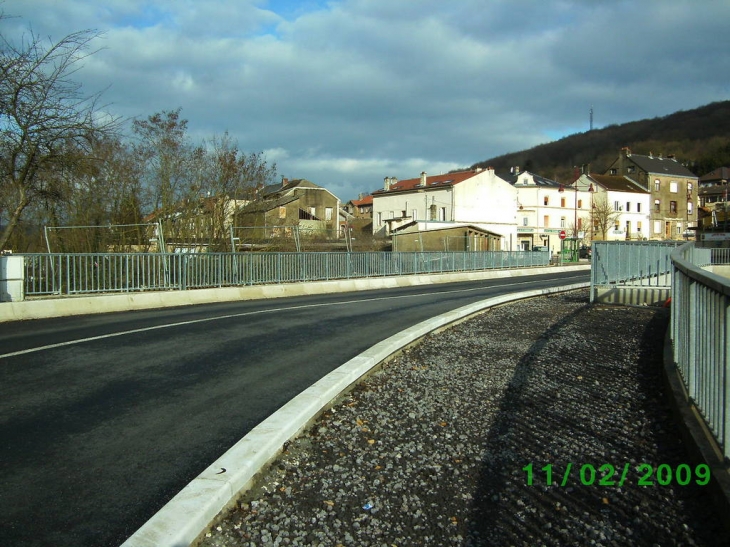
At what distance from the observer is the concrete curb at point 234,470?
3059 mm

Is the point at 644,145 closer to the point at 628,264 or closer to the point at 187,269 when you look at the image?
the point at 628,264

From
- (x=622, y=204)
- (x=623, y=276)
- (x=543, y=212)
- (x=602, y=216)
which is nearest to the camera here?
(x=623, y=276)

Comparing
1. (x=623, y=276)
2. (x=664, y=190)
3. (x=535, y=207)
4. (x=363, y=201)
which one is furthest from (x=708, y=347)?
(x=363, y=201)

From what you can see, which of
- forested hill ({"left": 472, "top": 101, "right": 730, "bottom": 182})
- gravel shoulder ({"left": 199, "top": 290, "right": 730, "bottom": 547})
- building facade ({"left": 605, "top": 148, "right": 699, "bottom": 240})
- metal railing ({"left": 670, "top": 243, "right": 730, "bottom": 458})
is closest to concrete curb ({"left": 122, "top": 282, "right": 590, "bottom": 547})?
gravel shoulder ({"left": 199, "top": 290, "right": 730, "bottom": 547})

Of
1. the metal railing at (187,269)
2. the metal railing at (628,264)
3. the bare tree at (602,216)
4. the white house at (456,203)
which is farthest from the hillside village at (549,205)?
the metal railing at (628,264)

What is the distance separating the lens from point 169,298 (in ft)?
51.0

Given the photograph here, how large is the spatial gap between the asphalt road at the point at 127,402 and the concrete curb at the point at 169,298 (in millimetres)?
1061

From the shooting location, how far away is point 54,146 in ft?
52.2

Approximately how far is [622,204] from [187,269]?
8625 centimetres

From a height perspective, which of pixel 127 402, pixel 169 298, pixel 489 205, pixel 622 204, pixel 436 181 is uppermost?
pixel 436 181

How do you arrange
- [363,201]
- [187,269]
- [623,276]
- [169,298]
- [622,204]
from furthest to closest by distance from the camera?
[363,201]
[622,204]
[187,269]
[623,276]
[169,298]

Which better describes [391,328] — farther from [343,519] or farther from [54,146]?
[54,146]

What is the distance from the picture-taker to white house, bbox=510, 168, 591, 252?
83.0 meters

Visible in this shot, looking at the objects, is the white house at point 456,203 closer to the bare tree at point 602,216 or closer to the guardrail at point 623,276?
the bare tree at point 602,216
